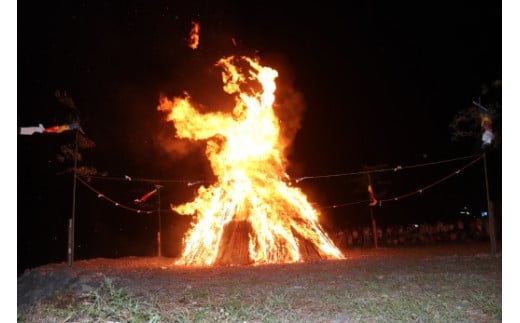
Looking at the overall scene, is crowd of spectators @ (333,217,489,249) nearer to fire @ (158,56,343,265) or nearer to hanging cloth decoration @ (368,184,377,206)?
hanging cloth decoration @ (368,184,377,206)

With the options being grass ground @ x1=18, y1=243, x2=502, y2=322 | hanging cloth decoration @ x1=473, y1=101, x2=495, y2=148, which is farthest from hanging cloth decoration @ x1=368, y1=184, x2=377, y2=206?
grass ground @ x1=18, y1=243, x2=502, y2=322

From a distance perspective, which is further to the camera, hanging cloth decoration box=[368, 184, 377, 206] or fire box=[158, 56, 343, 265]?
hanging cloth decoration box=[368, 184, 377, 206]

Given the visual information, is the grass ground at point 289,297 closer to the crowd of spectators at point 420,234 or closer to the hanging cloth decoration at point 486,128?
the hanging cloth decoration at point 486,128

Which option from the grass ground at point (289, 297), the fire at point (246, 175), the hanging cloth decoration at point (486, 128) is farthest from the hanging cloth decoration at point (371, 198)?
the grass ground at point (289, 297)

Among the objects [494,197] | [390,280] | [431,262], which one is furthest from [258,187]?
[494,197]

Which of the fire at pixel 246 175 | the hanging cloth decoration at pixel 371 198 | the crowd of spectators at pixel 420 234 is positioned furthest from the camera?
the crowd of spectators at pixel 420 234

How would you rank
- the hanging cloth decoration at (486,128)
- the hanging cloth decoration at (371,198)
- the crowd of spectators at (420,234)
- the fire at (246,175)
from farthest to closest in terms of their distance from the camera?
the crowd of spectators at (420,234) < the hanging cloth decoration at (371,198) < the fire at (246,175) < the hanging cloth decoration at (486,128)

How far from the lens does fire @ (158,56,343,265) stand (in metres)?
21.7

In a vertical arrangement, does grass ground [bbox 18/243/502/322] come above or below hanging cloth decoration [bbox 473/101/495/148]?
below

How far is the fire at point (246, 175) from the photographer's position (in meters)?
21.7

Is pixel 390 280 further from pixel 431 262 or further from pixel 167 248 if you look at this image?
pixel 167 248

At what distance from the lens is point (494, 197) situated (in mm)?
37062

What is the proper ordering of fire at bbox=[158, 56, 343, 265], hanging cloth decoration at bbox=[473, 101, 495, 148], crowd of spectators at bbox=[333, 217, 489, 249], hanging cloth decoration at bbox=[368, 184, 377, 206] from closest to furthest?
1. hanging cloth decoration at bbox=[473, 101, 495, 148]
2. fire at bbox=[158, 56, 343, 265]
3. hanging cloth decoration at bbox=[368, 184, 377, 206]
4. crowd of spectators at bbox=[333, 217, 489, 249]

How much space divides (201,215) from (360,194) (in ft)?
67.2
